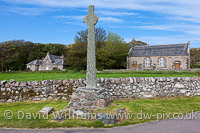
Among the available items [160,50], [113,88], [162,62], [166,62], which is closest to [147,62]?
[162,62]

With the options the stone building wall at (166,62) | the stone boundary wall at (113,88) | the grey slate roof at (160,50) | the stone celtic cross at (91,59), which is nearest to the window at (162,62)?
the stone building wall at (166,62)

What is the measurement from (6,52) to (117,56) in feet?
137

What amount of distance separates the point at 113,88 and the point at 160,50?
1091 inches

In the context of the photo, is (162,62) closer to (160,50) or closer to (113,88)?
(160,50)

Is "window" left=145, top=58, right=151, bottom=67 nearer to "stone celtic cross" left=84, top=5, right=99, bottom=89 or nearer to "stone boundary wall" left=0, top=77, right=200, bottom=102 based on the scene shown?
"stone boundary wall" left=0, top=77, right=200, bottom=102

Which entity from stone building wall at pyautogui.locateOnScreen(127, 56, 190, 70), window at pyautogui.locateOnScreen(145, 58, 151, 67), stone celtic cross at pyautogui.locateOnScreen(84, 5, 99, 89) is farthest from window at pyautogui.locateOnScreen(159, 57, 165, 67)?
stone celtic cross at pyautogui.locateOnScreen(84, 5, 99, 89)

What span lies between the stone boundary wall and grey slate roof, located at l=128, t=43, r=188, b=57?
77.0 feet

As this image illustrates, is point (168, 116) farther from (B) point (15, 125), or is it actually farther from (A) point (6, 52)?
(A) point (6, 52)

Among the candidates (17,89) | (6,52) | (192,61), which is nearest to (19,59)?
(6,52)

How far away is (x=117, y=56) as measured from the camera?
112 ft

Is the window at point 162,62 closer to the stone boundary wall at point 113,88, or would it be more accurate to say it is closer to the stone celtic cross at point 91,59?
the stone boundary wall at point 113,88

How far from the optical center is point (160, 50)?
3425cm

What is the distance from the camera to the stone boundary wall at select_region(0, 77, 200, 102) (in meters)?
9.74

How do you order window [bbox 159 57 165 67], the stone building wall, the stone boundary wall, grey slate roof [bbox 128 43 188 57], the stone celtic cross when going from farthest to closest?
window [bbox 159 57 165 67] → grey slate roof [bbox 128 43 188 57] → the stone building wall → the stone boundary wall → the stone celtic cross
